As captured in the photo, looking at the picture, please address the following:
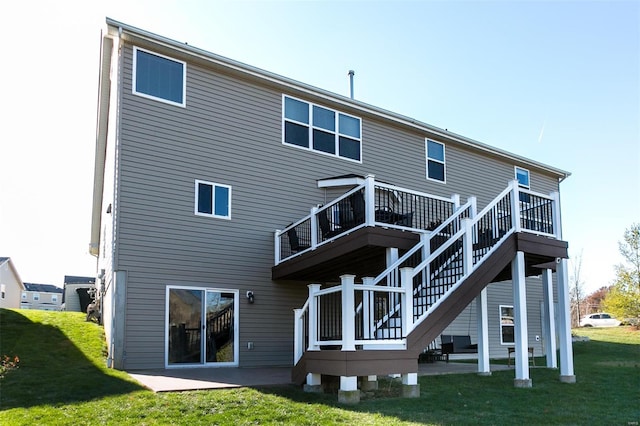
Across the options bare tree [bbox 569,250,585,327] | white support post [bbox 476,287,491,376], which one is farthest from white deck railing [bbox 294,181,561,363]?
bare tree [bbox 569,250,585,327]

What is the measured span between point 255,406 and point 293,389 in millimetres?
1558

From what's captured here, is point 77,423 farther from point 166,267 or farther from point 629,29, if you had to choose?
point 629,29

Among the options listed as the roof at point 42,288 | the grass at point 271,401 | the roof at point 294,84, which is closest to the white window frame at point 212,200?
the roof at point 294,84

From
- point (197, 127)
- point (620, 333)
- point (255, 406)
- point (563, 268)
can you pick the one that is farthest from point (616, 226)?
point (255, 406)

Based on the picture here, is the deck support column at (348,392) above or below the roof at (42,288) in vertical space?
below

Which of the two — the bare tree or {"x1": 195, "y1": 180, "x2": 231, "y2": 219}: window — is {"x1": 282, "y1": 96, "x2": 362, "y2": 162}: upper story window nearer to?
{"x1": 195, "y1": 180, "x2": 231, "y2": 219}: window

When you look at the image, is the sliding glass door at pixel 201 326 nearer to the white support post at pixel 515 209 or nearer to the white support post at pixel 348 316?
the white support post at pixel 348 316

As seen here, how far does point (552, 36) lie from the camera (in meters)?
15.0

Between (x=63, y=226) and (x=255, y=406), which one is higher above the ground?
(x=63, y=226)

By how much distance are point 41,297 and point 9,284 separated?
27.6m

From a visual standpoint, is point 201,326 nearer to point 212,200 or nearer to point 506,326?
point 212,200

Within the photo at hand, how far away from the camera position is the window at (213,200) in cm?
1251

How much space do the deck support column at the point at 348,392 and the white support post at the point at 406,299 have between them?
112cm

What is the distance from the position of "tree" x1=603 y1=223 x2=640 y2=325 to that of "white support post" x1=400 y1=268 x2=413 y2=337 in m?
23.7
